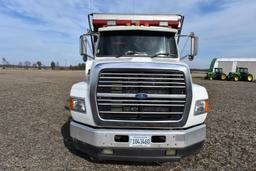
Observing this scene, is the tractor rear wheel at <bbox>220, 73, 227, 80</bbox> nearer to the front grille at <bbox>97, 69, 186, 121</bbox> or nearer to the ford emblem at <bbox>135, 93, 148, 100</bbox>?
the front grille at <bbox>97, 69, 186, 121</bbox>

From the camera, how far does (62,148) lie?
546 cm

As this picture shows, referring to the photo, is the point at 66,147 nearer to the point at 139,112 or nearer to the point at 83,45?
the point at 139,112

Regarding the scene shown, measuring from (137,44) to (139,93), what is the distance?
6.22ft

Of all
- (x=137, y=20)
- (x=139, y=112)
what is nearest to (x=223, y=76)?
(x=137, y=20)

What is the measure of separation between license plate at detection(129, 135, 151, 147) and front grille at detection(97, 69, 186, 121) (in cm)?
31

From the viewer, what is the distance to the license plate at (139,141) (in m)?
3.95

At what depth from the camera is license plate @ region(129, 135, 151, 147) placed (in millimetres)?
3947

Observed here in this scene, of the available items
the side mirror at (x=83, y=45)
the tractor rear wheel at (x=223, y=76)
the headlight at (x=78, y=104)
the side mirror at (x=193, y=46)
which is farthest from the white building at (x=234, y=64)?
the headlight at (x=78, y=104)

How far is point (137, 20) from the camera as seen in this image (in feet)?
22.5

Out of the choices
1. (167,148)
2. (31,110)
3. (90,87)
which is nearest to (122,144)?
(167,148)

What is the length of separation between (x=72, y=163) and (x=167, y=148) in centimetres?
185

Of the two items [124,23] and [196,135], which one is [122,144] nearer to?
[196,135]

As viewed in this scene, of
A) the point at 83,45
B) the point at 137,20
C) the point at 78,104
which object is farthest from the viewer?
the point at 137,20

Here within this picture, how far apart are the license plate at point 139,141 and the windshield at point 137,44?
210 centimetres
